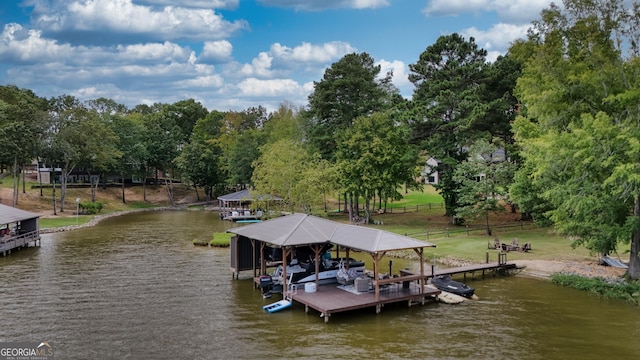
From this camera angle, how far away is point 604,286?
2239 centimetres

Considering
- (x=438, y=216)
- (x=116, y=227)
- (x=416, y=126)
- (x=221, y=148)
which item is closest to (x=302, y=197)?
(x=416, y=126)

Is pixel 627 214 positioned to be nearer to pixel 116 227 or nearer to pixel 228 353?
pixel 228 353

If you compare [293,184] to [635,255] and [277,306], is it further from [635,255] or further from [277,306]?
[635,255]

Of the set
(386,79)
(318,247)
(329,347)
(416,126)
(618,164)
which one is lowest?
(329,347)

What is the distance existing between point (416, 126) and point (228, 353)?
32106 millimetres

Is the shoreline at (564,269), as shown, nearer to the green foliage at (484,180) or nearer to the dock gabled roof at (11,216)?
the green foliage at (484,180)

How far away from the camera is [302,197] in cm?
4000

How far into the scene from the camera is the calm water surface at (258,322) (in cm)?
1594

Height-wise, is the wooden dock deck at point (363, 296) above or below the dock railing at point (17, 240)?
below

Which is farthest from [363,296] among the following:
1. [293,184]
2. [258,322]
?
[293,184]

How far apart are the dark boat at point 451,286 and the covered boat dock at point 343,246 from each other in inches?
35.9

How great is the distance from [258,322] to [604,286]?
15609 mm

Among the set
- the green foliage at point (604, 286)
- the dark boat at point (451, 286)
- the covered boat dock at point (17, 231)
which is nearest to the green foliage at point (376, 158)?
the dark boat at point (451, 286)

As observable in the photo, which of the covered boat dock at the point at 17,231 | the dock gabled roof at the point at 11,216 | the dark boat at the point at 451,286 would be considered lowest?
the dark boat at the point at 451,286
